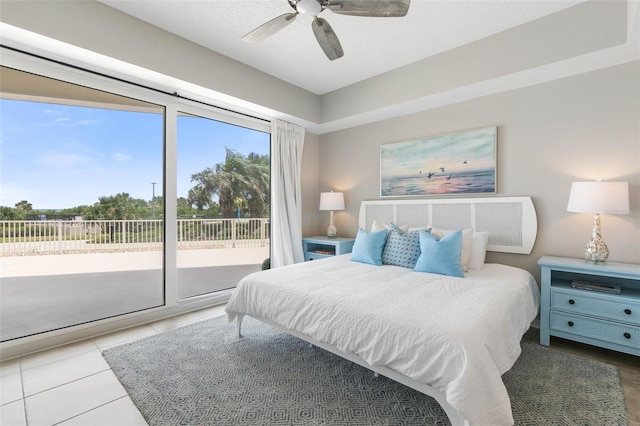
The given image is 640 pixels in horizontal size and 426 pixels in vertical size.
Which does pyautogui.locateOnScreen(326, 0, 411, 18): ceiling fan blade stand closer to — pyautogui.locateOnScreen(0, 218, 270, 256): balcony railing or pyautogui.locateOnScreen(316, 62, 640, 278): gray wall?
pyautogui.locateOnScreen(316, 62, 640, 278): gray wall

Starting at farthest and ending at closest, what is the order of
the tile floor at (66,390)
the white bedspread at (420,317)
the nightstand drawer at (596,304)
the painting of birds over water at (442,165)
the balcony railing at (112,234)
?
the painting of birds over water at (442,165) < the balcony railing at (112,234) < the nightstand drawer at (596,304) < the tile floor at (66,390) < the white bedspread at (420,317)

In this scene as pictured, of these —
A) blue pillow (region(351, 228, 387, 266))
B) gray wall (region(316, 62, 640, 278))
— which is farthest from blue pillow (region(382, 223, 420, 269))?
gray wall (region(316, 62, 640, 278))

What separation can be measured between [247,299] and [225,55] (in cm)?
259

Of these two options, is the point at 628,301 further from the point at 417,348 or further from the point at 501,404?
the point at 417,348

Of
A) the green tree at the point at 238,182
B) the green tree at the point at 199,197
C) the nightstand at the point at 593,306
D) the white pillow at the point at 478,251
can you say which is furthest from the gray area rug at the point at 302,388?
the green tree at the point at 238,182

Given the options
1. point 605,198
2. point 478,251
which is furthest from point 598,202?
point 478,251

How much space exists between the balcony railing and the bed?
1.42 m

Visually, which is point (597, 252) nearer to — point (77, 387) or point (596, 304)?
point (596, 304)

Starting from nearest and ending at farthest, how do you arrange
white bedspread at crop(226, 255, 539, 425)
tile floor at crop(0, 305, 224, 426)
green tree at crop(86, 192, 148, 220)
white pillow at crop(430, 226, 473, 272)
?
white bedspread at crop(226, 255, 539, 425), tile floor at crop(0, 305, 224, 426), white pillow at crop(430, 226, 473, 272), green tree at crop(86, 192, 148, 220)

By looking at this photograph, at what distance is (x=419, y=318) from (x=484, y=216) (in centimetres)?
205

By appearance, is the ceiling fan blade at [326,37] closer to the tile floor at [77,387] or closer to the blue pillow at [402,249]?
the blue pillow at [402,249]

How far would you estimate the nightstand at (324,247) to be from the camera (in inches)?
153

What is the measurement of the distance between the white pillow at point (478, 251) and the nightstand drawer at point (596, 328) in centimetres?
65

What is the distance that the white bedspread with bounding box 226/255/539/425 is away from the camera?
1.28 meters
